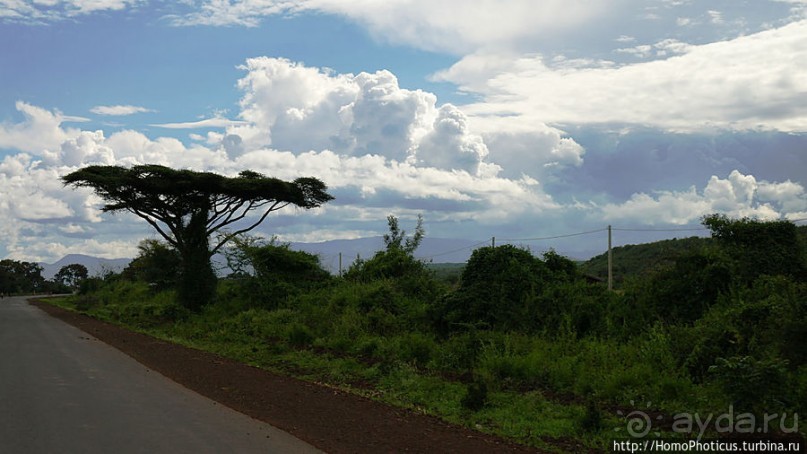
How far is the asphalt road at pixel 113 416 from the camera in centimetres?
772

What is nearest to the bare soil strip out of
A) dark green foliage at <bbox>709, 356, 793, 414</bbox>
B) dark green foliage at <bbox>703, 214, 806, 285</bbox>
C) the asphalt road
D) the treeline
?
the asphalt road

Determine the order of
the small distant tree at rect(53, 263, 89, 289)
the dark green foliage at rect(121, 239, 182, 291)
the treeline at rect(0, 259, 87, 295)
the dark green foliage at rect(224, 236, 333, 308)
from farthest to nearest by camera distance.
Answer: the small distant tree at rect(53, 263, 89, 289), the treeline at rect(0, 259, 87, 295), the dark green foliage at rect(121, 239, 182, 291), the dark green foliage at rect(224, 236, 333, 308)

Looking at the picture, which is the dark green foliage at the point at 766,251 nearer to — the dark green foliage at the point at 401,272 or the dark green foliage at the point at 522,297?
the dark green foliage at the point at 522,297

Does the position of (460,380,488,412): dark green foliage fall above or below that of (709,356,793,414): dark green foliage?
below

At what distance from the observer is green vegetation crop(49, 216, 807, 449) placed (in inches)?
378

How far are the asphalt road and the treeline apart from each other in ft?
349

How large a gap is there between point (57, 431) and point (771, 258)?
1455 cm

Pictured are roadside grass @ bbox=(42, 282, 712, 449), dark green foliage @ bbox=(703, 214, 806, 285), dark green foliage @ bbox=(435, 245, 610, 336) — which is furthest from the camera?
dark green foliage @ bbox=(435, 245, 610, 336)

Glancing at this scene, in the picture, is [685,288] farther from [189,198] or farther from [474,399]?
[189,198]

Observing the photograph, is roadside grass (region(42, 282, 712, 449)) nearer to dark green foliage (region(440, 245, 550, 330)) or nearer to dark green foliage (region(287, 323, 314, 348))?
dark green foliage (region(287, 323, 314, 348))

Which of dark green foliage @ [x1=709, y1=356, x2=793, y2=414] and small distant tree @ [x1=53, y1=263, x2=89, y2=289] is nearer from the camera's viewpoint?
dark green foliage @ [x1=709, y1=356, x2=793, y2=414]

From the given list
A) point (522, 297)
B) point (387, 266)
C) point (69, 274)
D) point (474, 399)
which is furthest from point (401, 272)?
point (69, 274)

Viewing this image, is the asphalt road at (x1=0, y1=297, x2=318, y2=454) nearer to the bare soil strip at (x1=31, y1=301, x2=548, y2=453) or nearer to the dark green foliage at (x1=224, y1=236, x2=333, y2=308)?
the bare soil strip at (x1=31, y1=301, x2=548, y2=453)

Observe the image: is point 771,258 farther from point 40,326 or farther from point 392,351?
point 40,326
